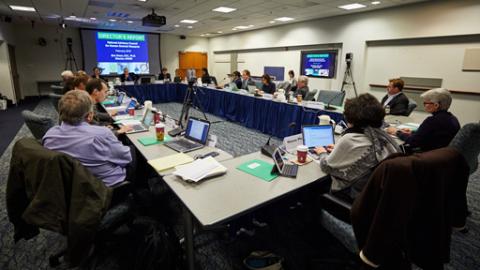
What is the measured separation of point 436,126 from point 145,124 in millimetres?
2845

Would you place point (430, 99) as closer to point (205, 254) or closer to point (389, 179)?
point (389, 179)

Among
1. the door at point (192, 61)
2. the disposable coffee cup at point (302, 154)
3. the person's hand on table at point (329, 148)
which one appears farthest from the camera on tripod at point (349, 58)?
the door at point (192, 61)

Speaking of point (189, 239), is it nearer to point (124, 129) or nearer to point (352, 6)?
point (124, 129)

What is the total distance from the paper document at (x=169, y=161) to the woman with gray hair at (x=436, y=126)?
1.94 m

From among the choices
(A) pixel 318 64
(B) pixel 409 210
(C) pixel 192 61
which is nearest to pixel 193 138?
(B) pixel 409 210

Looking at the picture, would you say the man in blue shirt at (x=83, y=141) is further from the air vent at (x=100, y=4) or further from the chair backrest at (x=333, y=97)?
the air vent at (x=100, y=4)

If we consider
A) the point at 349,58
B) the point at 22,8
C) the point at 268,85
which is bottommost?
the point at 268,85

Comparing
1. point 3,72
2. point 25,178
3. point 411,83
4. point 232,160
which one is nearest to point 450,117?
point 232,160

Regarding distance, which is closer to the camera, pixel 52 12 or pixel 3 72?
pixel 52 12

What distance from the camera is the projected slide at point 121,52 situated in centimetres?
1020

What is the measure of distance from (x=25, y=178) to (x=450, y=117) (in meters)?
3.05

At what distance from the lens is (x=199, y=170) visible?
5.32ft

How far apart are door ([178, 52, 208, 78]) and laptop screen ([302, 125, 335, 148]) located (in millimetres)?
10641

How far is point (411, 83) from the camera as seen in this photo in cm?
576
